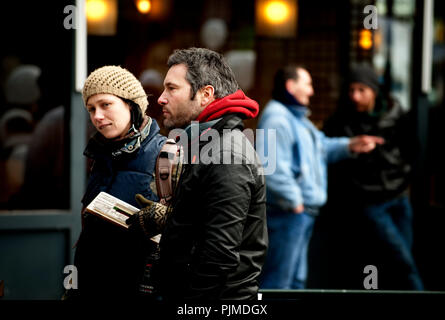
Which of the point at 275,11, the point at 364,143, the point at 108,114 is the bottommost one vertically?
the point at 364,143

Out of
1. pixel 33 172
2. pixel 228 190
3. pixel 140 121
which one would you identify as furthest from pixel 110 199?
pixel 33 172

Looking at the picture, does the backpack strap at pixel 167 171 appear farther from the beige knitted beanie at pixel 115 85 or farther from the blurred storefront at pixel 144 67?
the blurred storefront at pixel 144 67

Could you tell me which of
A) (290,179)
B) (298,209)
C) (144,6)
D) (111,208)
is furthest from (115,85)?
(144,6)

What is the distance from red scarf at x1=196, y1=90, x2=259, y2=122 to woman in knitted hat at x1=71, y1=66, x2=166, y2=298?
41cm

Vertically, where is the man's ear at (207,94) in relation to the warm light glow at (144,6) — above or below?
below

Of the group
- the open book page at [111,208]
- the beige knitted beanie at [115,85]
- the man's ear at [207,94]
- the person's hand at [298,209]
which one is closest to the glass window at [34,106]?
the person's hand at [298,209]

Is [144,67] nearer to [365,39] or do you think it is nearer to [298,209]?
[298,209]

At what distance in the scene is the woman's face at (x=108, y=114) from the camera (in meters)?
2.81

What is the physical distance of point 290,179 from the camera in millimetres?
4883

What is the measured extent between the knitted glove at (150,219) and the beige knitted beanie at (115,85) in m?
0.51

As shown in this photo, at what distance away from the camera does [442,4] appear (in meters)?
5.59

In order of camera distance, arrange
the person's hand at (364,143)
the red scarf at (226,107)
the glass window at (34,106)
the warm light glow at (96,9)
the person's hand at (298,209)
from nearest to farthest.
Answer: the red scarf at (226,107) < the person's hand at (298,209) < the glass window at (34,106) < the warm light glow at (96,9) < the person's hand at (364,143)

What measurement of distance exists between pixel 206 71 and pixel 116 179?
0.68m

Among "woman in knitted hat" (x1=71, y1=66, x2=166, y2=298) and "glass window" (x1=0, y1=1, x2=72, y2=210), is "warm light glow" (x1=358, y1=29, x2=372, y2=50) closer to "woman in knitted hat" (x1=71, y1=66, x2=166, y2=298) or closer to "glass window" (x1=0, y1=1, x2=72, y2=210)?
"glass window" (x1=0, y1=1, x2=72, y2=210)
